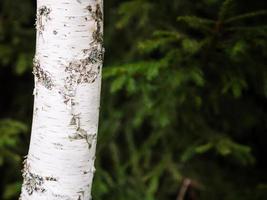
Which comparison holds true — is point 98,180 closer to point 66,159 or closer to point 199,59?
point 199,59

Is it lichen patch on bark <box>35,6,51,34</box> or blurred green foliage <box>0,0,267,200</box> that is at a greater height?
lichen patch on bark <box>35,6,51,34</box>

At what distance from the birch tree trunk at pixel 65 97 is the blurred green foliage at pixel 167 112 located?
2.22 ft

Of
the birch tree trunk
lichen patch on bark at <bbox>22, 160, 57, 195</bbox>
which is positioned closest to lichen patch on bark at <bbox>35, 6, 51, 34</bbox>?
the birch tree trunk

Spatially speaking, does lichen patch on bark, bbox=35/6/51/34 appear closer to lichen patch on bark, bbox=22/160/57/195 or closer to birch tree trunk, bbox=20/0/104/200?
birch tree trunk, bbox=20/0/104/200

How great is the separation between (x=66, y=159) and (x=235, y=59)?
1.03 meters

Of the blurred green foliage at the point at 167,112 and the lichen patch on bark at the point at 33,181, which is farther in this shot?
the blurred green foliage at the point at 167,112

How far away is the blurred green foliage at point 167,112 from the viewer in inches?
86.1

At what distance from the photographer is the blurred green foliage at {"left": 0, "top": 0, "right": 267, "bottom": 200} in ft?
7.18

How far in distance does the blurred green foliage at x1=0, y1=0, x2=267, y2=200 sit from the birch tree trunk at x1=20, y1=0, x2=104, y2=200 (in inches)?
26.6

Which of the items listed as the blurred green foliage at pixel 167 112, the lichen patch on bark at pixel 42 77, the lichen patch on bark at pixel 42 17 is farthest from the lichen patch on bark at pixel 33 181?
the blurred green foliage at pixel 167 112

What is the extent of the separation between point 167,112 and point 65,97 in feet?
3.62

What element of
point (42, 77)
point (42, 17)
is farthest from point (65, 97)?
point (42, 17)

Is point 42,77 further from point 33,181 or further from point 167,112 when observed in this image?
point 167,112

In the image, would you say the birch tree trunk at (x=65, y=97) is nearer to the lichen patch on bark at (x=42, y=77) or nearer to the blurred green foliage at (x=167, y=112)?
the lichen patch on bark at (x=42, y=77)
